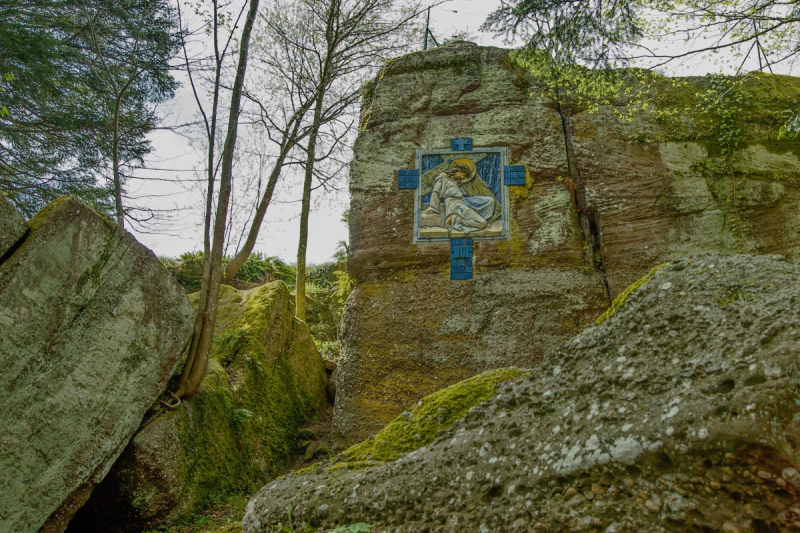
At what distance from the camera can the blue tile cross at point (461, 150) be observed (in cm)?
731

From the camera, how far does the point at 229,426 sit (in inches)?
241

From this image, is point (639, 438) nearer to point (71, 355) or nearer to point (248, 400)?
point (71, 355)

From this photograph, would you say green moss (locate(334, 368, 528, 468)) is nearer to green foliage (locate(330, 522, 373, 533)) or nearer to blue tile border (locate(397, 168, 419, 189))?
green foliage (locate(330, 522, 373, 533))

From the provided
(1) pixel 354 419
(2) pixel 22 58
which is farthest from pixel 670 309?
(2) pixel 22 58

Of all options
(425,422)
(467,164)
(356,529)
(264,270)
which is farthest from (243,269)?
(356,529)

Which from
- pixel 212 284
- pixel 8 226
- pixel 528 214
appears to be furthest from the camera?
pixel 528 214

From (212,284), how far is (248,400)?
1368 mm

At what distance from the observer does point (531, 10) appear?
250 inches

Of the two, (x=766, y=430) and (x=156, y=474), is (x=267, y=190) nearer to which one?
(x=156, y=474)

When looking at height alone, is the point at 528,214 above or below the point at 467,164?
below

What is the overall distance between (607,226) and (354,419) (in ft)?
12.2

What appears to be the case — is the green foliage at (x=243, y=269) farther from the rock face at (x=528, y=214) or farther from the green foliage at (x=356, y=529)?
the green foliage at (x=356, y=529)

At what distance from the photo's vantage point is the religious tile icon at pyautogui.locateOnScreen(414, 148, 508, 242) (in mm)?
7492

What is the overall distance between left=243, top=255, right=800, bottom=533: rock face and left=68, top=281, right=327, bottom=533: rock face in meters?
2.45
